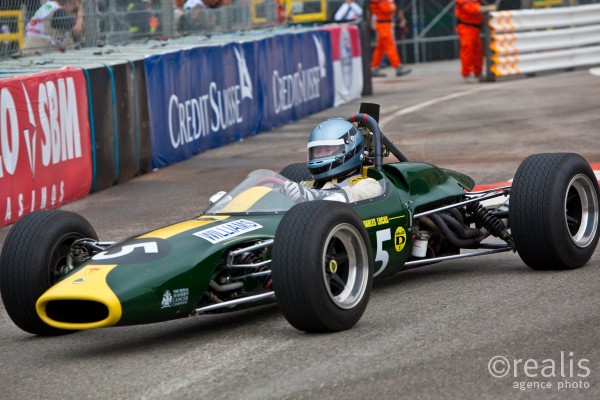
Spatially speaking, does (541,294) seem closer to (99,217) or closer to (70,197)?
(99,217)

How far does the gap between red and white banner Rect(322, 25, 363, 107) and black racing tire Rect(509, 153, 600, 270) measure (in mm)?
14064

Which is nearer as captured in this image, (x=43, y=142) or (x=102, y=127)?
(x=43, y=142)

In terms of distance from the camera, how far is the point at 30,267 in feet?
20.7

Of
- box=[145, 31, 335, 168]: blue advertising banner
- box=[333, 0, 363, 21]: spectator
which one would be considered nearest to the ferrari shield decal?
box=[145, 31, 335, 168]: blue advertising banner

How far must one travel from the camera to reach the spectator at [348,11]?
26391 millimetres

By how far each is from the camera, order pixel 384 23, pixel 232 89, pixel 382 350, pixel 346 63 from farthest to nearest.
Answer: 1. pixel 384 23
2. pixel 346 63
3. pixel 232 89
4. pixel 382 350

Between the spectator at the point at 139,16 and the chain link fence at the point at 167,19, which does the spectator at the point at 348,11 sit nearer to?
the chain link fence at the point at 167,19

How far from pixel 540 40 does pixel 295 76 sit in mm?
6650

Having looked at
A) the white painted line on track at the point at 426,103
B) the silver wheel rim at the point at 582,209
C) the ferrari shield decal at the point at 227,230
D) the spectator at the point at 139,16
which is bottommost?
the white painted line on track at the point at 426,103

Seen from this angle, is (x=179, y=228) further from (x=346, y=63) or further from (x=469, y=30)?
(x=469, y=30)

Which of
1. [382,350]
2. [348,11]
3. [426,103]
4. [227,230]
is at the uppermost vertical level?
[348,11]

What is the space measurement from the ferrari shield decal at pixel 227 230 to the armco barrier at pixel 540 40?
1729cm

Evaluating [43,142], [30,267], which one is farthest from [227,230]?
[43,142]

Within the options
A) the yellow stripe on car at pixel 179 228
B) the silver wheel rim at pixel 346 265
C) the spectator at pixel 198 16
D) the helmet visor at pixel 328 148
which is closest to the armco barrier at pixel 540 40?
the spectator at pixel 198 16
